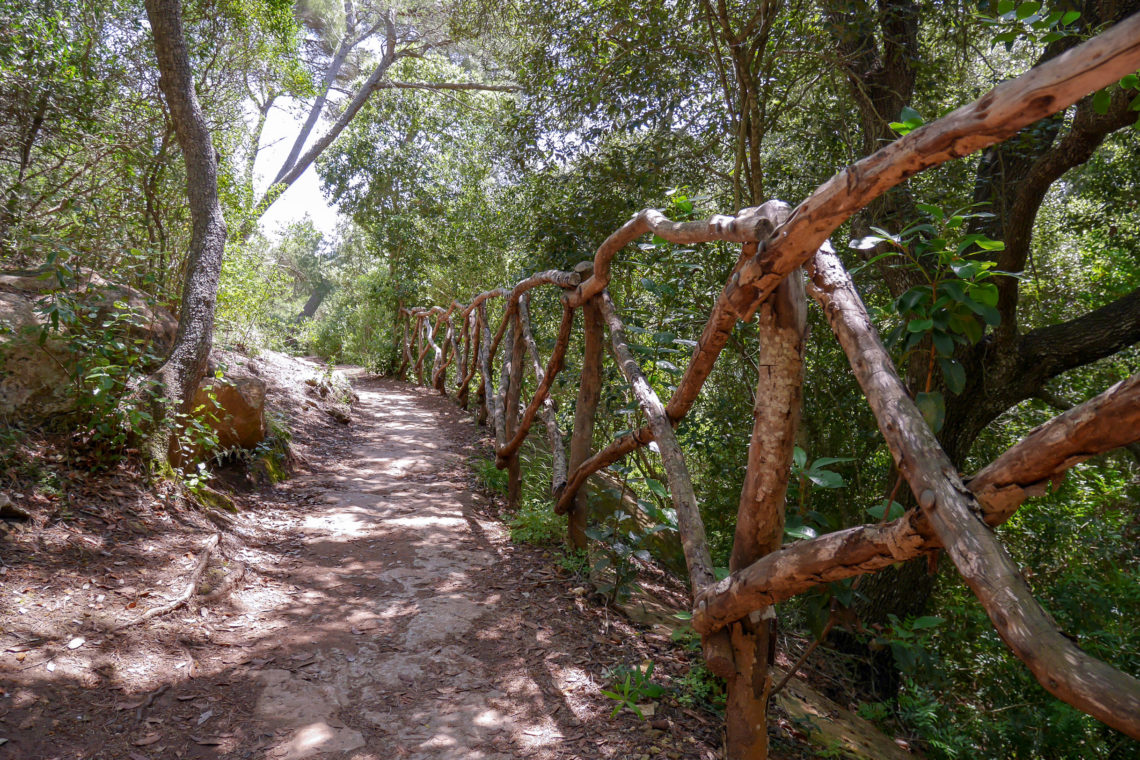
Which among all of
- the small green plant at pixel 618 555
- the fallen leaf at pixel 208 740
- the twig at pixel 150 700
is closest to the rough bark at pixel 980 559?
the small green plant at pixel 618 555

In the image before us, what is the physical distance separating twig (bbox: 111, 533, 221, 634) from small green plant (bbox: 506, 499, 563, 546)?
75.6 inches

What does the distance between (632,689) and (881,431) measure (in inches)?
67.8

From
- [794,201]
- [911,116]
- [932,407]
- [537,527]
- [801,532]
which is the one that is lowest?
[537,527]

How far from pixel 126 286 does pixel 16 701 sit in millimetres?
2932

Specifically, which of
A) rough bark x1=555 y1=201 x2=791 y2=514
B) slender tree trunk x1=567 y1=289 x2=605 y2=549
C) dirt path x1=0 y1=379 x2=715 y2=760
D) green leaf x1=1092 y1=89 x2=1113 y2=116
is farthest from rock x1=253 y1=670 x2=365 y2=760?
green leaf x1=1092 y1=89 x2=1113 y2=116

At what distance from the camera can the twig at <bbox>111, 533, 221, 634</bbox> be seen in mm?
2728

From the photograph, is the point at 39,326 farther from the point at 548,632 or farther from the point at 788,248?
the point at 788,248

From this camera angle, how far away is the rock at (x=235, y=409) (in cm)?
461

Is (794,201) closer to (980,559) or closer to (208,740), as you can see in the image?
(980,559)

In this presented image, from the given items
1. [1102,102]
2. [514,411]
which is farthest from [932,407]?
[514,411]

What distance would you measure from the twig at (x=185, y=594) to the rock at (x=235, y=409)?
1.21m

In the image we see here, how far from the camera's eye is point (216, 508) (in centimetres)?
415

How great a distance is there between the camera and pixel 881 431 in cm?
153

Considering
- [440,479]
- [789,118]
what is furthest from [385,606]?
[789,118]
